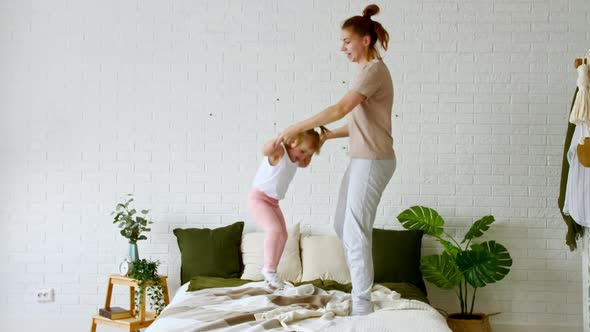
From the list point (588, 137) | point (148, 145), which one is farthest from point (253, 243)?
point (588, 137)

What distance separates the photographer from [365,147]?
3.43 metres

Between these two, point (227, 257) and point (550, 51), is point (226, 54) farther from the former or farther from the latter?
point (550, 51)

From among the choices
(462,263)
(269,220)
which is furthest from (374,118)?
(462,263)

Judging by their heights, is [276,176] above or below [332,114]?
below

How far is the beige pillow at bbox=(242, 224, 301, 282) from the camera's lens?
15.9ft

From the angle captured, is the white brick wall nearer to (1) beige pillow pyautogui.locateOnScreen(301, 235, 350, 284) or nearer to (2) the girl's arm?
(1) beige pillow pyautogui.locateOnScreen(301, 235, 350, 284)

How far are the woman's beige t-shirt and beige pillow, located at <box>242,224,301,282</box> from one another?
1.62m

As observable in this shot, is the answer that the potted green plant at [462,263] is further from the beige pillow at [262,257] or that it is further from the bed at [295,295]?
the beige pillow at [262,257]

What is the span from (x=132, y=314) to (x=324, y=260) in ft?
5.01

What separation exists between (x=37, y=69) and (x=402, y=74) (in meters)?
3.04

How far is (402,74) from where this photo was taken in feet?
17.2

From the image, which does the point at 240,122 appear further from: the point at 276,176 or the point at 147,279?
the point at 276,176

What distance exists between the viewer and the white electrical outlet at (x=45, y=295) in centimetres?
533

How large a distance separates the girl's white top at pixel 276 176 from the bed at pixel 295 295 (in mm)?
627
